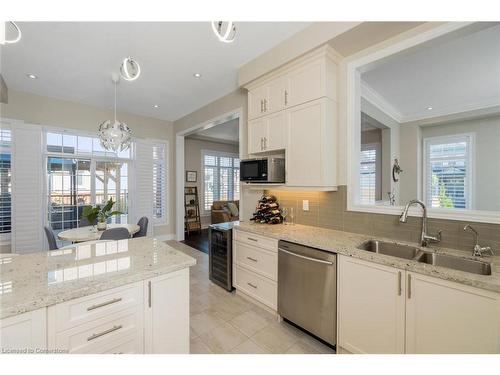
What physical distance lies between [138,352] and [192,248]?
148 inches

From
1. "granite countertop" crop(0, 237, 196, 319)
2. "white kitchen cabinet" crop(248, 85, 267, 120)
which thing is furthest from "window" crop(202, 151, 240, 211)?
"granite countertop" crop(0, 237, 196, 319)

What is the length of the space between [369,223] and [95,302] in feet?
7.42

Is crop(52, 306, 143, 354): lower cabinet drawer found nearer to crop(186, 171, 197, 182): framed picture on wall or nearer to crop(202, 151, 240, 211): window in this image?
crop(186, 171, 197, 182): framed picture on wall

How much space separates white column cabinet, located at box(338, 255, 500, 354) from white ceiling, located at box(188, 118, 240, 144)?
487 cm

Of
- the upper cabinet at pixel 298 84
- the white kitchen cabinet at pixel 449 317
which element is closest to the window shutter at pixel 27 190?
the upper cabinet at pixel 298 84

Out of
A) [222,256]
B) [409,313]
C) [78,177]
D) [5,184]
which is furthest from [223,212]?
[409,313]

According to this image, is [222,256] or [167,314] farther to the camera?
[222,256]

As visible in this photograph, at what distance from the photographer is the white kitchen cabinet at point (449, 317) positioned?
118 cm

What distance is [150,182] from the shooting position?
5160 mm

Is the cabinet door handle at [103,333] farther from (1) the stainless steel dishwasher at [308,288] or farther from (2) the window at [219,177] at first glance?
(2) the window at [219,177]

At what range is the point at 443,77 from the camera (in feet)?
10.2

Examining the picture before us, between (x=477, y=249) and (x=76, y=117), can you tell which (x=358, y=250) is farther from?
(x=76, y=117)
